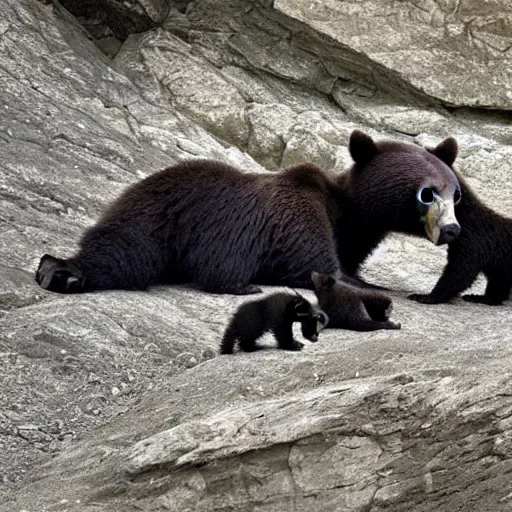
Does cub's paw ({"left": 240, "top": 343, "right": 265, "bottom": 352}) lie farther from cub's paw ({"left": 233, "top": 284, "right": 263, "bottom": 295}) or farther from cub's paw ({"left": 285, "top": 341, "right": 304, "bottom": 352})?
cub's paw ({"left": 233, "top": 284, "right": 263, "bottom": 295})

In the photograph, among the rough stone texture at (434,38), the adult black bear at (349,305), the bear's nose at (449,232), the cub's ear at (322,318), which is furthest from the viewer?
the rough stone texture at (434,38)

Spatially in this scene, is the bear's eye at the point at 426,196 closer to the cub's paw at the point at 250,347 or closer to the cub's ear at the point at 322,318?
the cub's ear at the point at 322,318

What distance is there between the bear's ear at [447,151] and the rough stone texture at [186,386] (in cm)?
114

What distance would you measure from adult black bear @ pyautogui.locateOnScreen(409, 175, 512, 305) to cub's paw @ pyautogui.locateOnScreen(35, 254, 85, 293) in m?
2.67

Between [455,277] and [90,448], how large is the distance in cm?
387

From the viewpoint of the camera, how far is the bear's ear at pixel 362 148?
8.43m

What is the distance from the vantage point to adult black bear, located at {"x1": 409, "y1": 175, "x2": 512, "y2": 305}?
8.43 meters

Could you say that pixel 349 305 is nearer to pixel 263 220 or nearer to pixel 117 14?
pixel 263 220

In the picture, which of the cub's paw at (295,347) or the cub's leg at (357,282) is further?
the cub's leg at (357,282)

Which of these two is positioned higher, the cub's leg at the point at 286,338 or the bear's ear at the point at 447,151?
the bear's ear at the point at 447,151

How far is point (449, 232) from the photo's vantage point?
784 cm

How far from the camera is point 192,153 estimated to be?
1196cm

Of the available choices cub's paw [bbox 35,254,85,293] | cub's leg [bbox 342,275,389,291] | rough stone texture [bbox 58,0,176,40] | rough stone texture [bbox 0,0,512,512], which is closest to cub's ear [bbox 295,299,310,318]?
rough stone texture [bbox 0,0,512,512]

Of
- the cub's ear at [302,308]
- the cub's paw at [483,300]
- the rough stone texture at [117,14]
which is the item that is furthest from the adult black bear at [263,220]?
the rough stone texture at [117,14]
